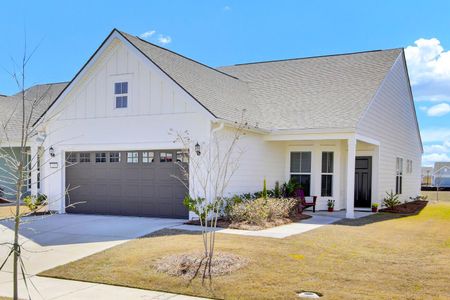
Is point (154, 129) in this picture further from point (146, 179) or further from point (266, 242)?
point (266, 242)

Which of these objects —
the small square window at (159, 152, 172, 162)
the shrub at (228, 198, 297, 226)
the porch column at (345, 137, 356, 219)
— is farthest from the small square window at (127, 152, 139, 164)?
the porch column at (345, 137, 356, 219)

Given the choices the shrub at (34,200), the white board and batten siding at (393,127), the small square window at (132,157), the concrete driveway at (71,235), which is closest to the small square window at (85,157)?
the small square window at (132,157)

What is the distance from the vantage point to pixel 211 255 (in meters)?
8.46

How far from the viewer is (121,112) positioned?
16281mm

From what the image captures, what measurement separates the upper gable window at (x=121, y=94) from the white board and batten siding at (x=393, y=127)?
8086 millimetres

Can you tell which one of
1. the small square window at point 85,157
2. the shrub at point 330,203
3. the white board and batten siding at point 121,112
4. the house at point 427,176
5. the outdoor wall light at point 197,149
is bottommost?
the house at point 427,176

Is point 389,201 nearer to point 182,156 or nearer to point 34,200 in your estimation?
point 182,156

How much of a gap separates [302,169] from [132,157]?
6929 mm

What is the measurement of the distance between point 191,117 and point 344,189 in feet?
25.3

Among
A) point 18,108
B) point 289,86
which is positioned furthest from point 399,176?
point 18,108

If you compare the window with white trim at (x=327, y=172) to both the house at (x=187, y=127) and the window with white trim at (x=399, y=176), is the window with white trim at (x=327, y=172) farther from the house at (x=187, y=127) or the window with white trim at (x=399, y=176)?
the window with white trim at (x=399, y=176)

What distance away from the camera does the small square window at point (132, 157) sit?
634 inches

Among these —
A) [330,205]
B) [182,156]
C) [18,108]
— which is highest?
[18,108]

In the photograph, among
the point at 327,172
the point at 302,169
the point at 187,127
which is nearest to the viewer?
the point at 187,127
